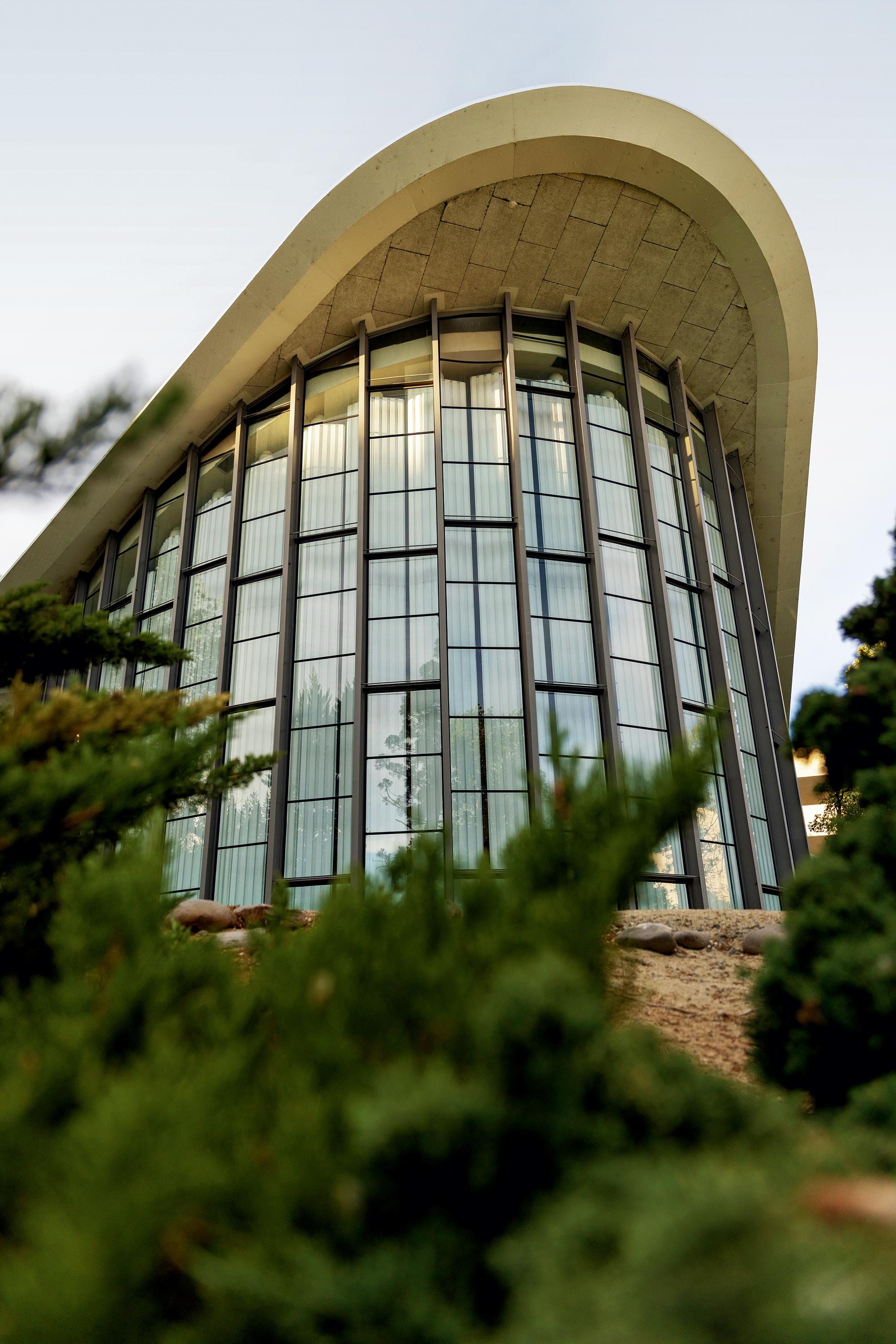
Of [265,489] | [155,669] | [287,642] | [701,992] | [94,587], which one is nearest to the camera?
[701,992]

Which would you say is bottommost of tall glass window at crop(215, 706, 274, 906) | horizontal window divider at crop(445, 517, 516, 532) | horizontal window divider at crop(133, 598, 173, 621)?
tall glass window at crop(215, 706, 274, 906)

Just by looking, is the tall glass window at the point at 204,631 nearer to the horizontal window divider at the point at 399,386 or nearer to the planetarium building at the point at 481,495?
the planetarium building at the point at 481,495

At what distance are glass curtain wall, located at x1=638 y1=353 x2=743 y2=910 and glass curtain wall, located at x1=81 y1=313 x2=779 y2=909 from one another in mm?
51

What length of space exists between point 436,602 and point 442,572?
0.50 m

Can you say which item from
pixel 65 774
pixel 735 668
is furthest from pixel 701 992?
pixel 735 668

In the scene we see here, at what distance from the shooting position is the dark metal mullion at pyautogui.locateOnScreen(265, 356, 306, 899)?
13.3 m

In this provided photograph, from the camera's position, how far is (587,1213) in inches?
47.1

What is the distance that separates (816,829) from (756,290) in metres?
12.6

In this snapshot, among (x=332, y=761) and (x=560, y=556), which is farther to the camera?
(x=560, y=556)

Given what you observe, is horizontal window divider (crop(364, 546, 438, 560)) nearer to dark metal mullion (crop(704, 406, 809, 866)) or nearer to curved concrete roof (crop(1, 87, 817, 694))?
curved concrete roof (crop(1, 87, 817, 694))

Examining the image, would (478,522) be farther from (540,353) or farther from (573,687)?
(540,353)

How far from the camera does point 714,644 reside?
15.6m

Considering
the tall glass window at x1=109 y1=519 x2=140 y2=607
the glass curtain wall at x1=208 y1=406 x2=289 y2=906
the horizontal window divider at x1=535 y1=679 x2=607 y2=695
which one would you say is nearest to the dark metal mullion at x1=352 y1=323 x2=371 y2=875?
the glass curtain wall at x1=208 y1=406 x2=289 y2=906

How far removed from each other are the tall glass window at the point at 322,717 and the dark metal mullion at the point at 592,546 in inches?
159
